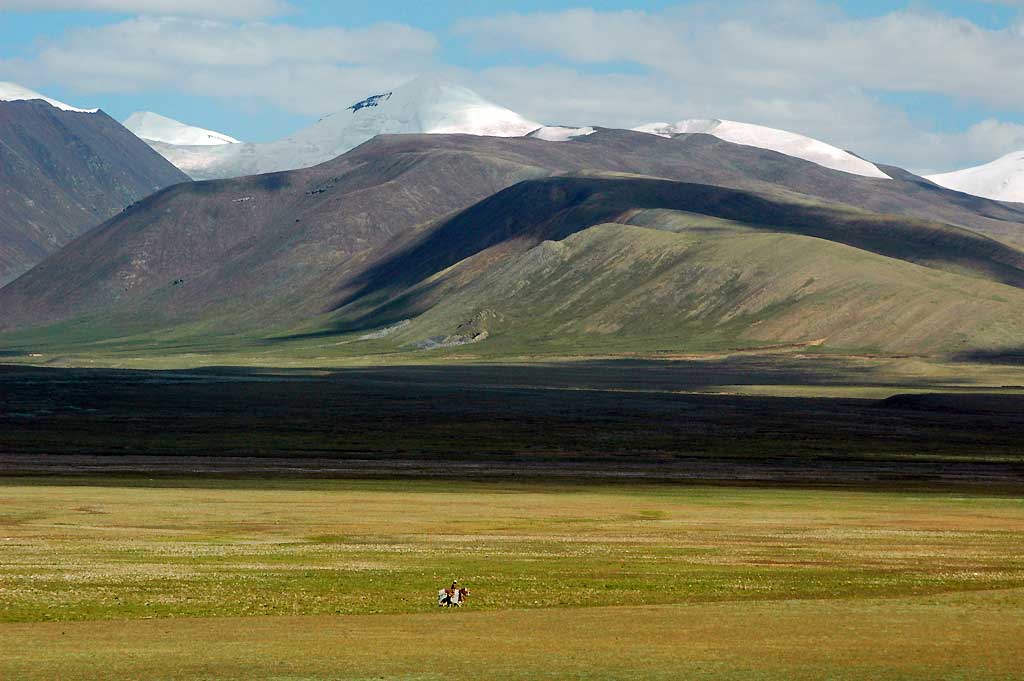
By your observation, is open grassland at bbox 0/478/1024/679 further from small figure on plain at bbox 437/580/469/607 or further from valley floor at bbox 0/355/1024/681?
small figure on plain at bbox 437/580/469/607

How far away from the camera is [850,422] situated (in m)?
136

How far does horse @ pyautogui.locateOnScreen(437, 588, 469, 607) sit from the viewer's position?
3725 cm

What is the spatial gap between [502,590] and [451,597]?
10.9ft

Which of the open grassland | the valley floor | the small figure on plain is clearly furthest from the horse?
the open grassland

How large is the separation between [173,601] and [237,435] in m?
84.6

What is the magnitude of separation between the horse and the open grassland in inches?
17.3

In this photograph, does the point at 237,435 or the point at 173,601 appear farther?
the point at 237,435

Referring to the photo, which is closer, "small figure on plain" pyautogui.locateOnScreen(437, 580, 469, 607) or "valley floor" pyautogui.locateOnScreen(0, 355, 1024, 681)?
"valley floor" pyautogui.locateOnScreen(0, 355, 1024, 681)

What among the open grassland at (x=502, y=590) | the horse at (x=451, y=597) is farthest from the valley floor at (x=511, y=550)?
the horse at (x=451, y=597)

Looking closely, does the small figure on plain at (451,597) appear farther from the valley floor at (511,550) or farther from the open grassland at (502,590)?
the open grassland at (502,590)

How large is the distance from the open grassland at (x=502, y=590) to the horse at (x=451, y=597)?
441mm

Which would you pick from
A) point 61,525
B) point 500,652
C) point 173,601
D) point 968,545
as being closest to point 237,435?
point 61,525

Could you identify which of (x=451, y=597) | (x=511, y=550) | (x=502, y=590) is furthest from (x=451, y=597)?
(x=511, y=550)

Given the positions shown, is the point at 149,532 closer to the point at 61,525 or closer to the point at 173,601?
the point at 61,525
